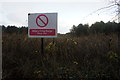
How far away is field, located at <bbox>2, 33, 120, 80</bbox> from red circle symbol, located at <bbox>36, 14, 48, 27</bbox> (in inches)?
39.1

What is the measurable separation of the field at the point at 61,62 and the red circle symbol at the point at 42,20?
3.26 feet

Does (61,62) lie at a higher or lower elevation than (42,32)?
lower

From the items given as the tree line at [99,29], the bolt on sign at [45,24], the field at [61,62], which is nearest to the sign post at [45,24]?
the bolt on sign at [45,24]

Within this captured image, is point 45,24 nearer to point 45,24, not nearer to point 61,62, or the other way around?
point 45,24

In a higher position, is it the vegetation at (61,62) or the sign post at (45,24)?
the sign post at (45,24)

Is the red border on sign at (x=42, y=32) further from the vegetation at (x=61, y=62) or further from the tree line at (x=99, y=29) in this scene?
the tree line at (x=99, y=29)

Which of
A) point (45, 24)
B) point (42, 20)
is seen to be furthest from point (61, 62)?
point (42, 20)

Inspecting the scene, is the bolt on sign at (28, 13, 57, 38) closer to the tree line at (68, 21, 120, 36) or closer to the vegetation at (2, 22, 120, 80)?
the vegetation at (2, 22, 120, 80)

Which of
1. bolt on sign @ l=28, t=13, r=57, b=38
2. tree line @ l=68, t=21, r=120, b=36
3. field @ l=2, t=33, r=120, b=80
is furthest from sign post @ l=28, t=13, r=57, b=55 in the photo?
tree line @ l=68, t=21, r=120, b=36

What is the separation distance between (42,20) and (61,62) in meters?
1.69

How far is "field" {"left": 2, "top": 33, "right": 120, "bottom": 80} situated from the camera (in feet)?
10.6

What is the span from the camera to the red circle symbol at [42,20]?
4.29 meters

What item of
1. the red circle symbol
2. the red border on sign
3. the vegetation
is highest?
the red circle symbol

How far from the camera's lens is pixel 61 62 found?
3859 millimetres
